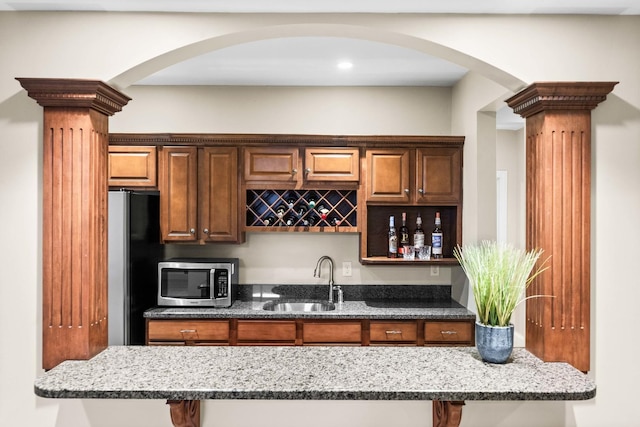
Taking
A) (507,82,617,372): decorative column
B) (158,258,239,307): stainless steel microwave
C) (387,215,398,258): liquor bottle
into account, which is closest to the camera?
(507,82,617,372): decorative column

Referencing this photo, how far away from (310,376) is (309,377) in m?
0.01

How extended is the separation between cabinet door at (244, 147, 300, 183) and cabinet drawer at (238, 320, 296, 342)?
1078 millimetres

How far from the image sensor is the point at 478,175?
345 centimetres

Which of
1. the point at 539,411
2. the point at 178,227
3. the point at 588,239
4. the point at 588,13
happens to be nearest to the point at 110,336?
the point at 178,227

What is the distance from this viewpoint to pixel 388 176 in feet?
12.6

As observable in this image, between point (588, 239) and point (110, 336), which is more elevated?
point (588, 239)

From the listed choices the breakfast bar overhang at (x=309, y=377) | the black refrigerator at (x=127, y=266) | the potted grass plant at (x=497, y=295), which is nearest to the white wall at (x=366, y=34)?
the breakfast bar overhang at (x=309, y=377)

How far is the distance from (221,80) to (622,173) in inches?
113

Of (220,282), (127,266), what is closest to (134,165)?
(127,266)

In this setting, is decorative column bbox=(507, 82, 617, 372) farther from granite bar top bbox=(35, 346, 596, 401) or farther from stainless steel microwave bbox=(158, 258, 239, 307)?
stainless steel microwave bbox=(158, 258, 239, 307)

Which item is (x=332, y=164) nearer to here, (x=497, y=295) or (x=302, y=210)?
(x=302, y=210)

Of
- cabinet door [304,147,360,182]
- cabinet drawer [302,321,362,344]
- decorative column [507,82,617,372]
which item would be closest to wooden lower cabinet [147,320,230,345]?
cabinet drawer [302,321,362,344]

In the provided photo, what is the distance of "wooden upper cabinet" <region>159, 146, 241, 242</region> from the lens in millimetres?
3787

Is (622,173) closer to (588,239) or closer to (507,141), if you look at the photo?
(588,239)
